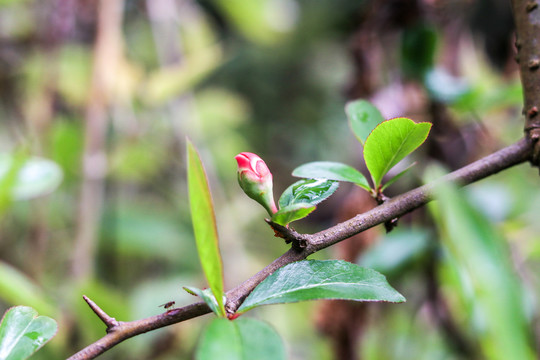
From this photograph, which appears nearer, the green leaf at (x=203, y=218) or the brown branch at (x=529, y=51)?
the green leaf at (x=203, y=218)

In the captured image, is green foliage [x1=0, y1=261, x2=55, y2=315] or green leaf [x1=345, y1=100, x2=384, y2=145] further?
green foliage [x1=0, y1=261, x2=55, y2=315]

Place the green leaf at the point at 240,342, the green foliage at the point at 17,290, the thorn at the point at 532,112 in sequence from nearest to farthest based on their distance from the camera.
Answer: the green leaf at the point at 240,342, the thorn at the point at 532,112, the green foliage at the point at 17,290

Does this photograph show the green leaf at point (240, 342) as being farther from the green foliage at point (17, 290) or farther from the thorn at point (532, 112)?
the green foliage at point (17, 290)

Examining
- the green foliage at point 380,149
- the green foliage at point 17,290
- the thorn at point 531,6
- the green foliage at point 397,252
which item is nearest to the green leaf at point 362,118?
the green foliage at point 380,149

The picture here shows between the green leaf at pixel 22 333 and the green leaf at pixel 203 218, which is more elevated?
the green leaf at pixel 203 218

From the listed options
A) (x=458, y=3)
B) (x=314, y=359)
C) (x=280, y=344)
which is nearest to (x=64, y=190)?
(x=314, y=359)

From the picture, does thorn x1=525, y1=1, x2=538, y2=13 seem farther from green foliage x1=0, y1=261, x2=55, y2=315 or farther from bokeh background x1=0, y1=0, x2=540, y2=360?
green foliage x1=0, y1=261, x2=55, y2=315

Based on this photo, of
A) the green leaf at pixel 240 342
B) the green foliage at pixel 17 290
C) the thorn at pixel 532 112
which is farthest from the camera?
the green foliage at pixel 17 290

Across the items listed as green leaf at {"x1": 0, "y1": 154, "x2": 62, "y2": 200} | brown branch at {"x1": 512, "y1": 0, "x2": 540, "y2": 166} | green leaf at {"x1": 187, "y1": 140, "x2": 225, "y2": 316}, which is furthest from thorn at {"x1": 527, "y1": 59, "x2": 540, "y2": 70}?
green leaf at {"x1": 0, "y1": 154, "x2": 62, "y2": 200}

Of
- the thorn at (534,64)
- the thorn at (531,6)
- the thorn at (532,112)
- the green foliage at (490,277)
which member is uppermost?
the thorn at (531,6)
